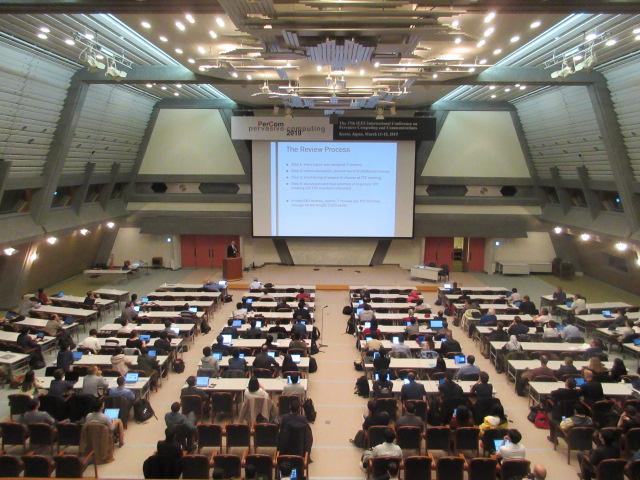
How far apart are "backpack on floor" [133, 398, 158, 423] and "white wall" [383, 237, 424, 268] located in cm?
1673

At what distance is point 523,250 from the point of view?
24172 millimetres

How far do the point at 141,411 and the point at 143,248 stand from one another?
1621 cm

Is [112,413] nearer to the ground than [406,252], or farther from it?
nearer to the ground

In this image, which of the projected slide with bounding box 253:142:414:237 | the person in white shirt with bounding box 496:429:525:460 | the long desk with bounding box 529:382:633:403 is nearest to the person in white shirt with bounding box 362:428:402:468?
the person in white shirt with bounding box 496:429:525:460

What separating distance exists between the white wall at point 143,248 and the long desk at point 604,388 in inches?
732

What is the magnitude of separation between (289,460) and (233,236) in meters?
18.1

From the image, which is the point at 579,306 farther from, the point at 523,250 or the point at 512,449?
the point at 523,250

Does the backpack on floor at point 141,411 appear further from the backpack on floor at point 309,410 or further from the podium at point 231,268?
the podium at point 231,268

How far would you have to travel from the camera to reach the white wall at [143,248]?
24203 millimetres

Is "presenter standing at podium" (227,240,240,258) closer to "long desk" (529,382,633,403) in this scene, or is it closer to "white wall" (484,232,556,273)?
"white wall" (484,232,556,273)

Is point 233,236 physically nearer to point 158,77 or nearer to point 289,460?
point 158,77

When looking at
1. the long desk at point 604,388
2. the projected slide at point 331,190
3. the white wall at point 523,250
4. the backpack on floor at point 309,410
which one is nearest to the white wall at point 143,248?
the projected slide at point 331,190

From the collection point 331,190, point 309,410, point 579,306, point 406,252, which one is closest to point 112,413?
point 309,410

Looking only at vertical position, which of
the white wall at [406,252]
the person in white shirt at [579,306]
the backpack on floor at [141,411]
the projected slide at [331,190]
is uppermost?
the projected slide at [331,190]
